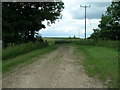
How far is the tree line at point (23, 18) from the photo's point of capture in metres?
40.7

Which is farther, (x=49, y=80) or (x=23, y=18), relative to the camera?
(x=23, y=18)

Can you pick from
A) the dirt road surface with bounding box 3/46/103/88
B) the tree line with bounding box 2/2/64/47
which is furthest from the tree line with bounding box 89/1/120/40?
the dirt road surface with bounding box 3/46/103/88

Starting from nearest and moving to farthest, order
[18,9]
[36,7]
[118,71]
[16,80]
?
1. [16,80]
2. [118,71]
3. [18,9]
4. [36,7]

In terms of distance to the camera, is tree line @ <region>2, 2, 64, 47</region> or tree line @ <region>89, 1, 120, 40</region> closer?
tree line @ <region>2, 2, 64, 47</region>

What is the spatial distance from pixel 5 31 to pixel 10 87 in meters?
30.6

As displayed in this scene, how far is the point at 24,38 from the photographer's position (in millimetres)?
44094

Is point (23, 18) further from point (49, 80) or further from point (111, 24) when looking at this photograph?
point (49, 80)

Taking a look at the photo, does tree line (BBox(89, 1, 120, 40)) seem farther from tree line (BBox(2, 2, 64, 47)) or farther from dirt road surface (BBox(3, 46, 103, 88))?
dirt road surface (BBox(3, 46, 103, 88))

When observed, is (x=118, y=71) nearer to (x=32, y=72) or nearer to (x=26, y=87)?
(x=32, y=72)

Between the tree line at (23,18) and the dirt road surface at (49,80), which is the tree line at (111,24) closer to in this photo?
the tree line at (23,18)

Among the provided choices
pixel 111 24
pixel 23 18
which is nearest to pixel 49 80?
pixel 23 18

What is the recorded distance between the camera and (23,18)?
43.6m

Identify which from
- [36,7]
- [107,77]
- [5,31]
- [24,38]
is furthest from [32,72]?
[36,7]

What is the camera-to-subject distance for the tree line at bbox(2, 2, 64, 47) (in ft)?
134
